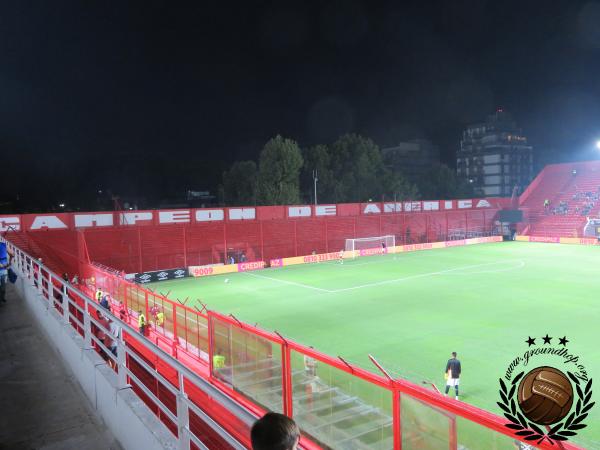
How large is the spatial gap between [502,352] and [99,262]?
2980 cm

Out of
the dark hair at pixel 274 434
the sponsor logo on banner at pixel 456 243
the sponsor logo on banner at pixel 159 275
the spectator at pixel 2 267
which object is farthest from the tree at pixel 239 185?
the dark hair at pixel 274 434

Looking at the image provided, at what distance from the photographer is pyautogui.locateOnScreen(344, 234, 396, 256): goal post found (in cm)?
4905

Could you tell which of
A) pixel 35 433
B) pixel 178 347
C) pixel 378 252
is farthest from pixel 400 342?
pixel 378 252

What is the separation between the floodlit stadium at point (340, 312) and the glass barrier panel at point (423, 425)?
2 cm

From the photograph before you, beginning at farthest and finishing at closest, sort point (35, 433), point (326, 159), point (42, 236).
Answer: point (326, 159)
point (42, 236)
point (35, 433)

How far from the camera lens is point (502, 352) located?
16.8 m

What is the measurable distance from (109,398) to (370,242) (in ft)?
152

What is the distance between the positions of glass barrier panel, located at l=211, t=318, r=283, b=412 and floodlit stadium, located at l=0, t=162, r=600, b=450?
53mm

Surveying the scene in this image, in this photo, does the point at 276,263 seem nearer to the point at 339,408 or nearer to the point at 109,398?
the point at 339,408

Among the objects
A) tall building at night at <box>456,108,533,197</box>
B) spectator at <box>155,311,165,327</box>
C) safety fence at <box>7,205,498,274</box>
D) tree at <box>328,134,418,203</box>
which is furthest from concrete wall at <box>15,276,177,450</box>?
tall building at night at <box>456,108,533,197</box>

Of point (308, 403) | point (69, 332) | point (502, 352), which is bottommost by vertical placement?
point (502, 352)

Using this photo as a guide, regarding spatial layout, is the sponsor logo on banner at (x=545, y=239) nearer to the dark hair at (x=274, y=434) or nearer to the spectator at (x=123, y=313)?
the spectator at (x=123, y=313)

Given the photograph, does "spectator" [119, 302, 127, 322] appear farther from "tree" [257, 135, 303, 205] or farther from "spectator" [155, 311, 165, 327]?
"tree" [257, 135, 303, 205]

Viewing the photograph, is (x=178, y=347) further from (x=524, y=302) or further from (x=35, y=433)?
(x=524, y=302)
